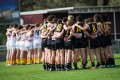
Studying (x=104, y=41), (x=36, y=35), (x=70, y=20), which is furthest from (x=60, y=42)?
(x=36, y=35)

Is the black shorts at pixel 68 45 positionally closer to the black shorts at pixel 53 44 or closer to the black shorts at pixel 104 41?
the black shorts at pixel 53 44

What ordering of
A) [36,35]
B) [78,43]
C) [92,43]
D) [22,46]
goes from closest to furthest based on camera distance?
[78,43]
[92,43]
[36,35]
[22,46]

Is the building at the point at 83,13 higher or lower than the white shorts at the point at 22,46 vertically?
higher

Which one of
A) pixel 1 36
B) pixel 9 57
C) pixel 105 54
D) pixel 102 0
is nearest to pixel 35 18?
pixel 1 36

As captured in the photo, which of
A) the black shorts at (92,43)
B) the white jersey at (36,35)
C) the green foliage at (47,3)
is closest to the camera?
the black shorts at (92,43)

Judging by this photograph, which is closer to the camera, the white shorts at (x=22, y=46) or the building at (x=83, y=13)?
the white shorts at (x=22, y=46)

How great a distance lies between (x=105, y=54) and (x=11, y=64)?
6.73m

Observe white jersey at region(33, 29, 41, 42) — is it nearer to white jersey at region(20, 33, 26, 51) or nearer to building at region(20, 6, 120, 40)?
white jersey at region(20, 33, 26, 51)

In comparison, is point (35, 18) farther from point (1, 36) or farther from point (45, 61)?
point (45, 61)

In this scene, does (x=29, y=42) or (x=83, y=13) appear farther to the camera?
(x=83, y=13)

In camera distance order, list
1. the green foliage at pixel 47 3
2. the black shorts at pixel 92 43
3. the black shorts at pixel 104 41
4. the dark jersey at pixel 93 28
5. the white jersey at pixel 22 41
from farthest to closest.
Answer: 1. the green foliage at pixel 47 3
2. the white jersey at pixel 22 41
3. the black shorts at pixel 104 41
4. the black shorts at pixel 92 43
5. the dark jersey at pixel 93 28

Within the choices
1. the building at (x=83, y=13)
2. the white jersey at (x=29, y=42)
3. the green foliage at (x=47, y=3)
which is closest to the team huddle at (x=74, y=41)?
the white jersey at (x=29, y=42)

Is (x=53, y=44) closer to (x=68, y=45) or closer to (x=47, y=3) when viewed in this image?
(x=68, y=45)

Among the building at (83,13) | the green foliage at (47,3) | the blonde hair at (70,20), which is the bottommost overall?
the blonde hair at (70,20)
